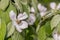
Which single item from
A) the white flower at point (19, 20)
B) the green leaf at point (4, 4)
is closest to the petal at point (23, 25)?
the white flower at point (19, 20)

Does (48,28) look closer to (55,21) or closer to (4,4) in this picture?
(55,21)

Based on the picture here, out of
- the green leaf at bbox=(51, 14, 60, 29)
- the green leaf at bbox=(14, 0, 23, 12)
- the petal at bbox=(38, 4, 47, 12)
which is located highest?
the green leaf at bbox=(14, 0, 23, 12)

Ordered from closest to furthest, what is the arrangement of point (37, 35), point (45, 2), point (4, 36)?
point (4, 36) < point (37, 35) < point (45, 2)

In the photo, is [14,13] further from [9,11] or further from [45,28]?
[45,28]

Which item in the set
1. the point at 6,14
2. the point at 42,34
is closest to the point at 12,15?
the point at 6,14

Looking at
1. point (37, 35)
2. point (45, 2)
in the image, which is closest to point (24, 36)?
point (37, 35)

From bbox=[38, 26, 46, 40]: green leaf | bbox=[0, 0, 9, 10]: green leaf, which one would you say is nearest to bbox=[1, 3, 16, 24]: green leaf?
bbox=[0, 0, 9, 10]: green leaf

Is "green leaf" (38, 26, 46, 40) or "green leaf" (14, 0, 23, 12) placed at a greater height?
"green leaf" (14, 0, 23, 12)

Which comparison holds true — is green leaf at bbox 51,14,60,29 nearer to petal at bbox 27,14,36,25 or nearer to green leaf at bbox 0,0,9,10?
petal at bbox 27,14,36,25

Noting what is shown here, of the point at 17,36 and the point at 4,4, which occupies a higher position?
the point at 4,4
